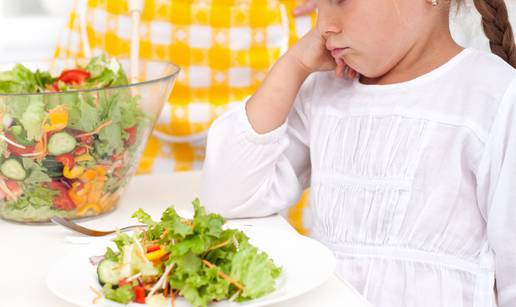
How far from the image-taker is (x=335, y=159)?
1.30 metres

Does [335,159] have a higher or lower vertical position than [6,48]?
higher

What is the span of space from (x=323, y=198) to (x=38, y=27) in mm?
1404

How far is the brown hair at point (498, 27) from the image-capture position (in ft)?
4.20

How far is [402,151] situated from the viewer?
122cm

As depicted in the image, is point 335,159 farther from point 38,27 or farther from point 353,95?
point 38,27

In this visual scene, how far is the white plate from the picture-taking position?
90 cm

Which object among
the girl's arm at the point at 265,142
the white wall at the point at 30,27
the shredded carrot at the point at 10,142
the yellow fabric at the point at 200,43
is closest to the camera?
the shredded carrot at the point at 10,142

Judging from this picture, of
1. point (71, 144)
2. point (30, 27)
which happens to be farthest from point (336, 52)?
point (30, 27)

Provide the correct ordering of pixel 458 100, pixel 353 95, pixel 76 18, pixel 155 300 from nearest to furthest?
1. pixel 155 300
2. pixel 458 100
3. pixel 353 95
4. pixel 76 18

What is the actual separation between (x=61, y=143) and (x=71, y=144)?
1 cm

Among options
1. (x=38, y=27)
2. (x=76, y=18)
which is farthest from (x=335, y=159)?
(x=38, y=27)

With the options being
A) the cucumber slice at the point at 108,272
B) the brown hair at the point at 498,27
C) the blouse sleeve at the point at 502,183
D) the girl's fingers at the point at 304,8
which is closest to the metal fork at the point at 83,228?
the cucumber slice at the point at 108,272

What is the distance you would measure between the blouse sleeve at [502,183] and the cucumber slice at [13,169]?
651 mm

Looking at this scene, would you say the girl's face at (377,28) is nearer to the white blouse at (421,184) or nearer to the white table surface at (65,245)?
the white blouse at (421,184)
